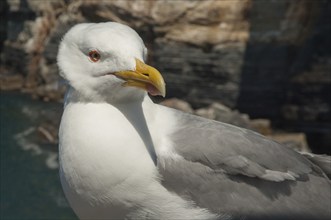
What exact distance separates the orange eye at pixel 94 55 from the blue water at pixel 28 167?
2.09m

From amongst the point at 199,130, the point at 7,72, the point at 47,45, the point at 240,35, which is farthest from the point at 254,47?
the point at 199,130

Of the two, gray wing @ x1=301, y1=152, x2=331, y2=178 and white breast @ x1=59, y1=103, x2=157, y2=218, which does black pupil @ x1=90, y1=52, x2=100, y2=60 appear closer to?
white breast @ x1=59, y1=103, x2=157, y2=218

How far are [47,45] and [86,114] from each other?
27.9ft

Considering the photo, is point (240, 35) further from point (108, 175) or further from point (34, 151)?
Answer: point (108, 175)

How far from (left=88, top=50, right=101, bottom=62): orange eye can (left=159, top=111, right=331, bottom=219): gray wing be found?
35 cm

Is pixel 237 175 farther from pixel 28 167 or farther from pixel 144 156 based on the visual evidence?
pixel 28 167

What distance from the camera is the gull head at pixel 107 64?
136 cm

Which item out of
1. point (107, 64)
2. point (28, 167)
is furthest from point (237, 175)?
point (28, 167)

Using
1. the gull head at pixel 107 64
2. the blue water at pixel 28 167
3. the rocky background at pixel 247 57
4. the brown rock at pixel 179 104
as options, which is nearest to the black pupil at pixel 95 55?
the gull head at pixel 107 64

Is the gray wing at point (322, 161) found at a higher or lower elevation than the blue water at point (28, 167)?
higher

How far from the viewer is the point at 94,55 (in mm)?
1435

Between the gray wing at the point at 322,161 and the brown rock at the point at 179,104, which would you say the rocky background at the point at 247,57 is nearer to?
the brown rock at the point at 179,104

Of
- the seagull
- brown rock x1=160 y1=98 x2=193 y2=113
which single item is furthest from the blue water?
the seagull

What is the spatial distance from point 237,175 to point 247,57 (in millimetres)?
6237
